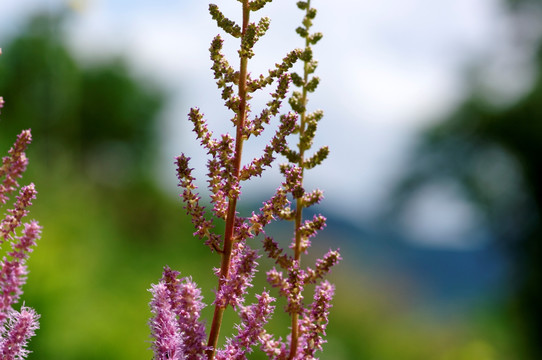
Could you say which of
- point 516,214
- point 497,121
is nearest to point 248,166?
point 516,214

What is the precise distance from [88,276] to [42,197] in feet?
6.44

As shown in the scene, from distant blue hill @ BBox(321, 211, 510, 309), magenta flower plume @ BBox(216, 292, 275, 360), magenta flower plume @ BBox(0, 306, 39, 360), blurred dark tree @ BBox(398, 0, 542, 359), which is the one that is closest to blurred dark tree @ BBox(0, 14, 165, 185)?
distant blue hill @ BBox(321, 211, 510, 309)

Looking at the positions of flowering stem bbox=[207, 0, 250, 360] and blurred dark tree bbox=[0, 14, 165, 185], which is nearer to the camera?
flowering stem bbox=[207, 0, 250, 360]

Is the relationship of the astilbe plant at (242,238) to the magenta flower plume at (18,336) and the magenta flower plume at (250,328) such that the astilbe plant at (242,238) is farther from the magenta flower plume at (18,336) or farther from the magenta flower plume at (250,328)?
the magenta flower plume at (18,336)

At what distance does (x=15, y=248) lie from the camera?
1040mm

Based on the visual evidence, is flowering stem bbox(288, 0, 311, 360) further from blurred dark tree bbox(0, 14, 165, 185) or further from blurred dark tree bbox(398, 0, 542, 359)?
blurred dark tree bbox(0, 14, 165, 185)

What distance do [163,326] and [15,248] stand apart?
0.81 feet

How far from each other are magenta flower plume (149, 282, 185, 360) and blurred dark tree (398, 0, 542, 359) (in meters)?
13.8

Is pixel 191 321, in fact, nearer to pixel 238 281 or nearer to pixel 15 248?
pixel 238 281

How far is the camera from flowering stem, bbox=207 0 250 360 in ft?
3.42

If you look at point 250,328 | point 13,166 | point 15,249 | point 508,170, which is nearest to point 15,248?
point 15,249

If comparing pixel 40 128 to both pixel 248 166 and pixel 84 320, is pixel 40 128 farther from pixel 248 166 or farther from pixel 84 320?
pixel 248 166

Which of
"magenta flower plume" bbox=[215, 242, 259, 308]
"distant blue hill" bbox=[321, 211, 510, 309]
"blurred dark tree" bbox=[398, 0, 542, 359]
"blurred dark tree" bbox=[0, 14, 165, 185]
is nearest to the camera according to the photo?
"magenta flower plume" bbox=[215, 242, 259, 308]

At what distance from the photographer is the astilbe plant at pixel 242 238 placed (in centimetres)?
104
